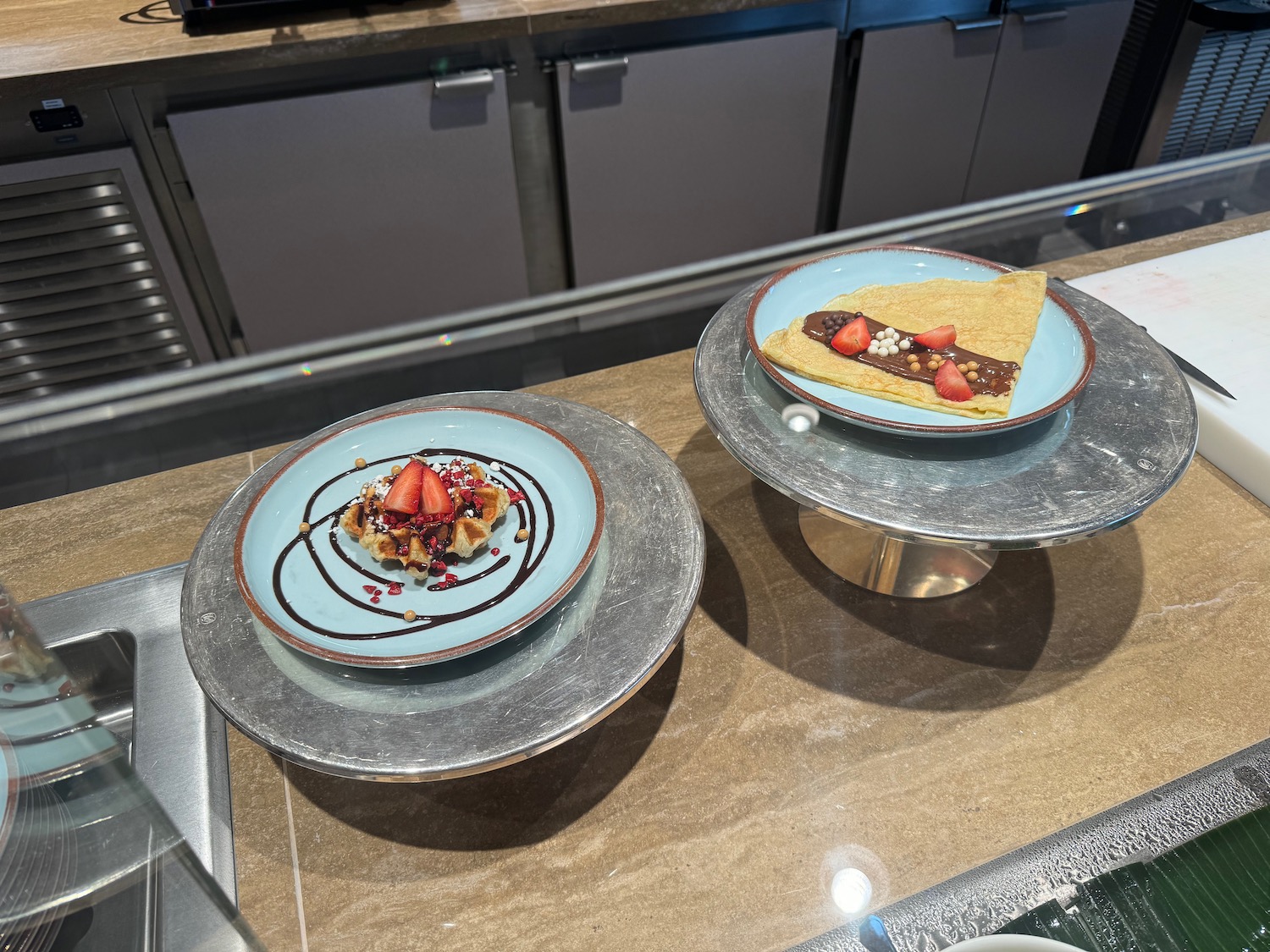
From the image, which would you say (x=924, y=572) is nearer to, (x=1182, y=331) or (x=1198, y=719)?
(x=1198, y=719)

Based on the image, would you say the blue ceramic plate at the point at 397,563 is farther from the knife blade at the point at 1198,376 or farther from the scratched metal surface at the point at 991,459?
the knife blade at the point at 1198,376

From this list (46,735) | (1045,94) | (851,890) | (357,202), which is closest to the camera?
(46,735)

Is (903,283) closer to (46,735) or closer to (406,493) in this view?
(406,493)

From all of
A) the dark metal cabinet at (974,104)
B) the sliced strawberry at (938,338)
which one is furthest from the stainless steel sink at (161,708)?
the dark metal cabinet at (974,104)

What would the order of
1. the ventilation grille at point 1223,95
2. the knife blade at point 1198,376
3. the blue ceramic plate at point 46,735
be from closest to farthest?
the blue ceramic plate at point 46,735 < the knife blade at point 1198,376 < the ventilation grille at point 1223,95

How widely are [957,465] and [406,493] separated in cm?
32

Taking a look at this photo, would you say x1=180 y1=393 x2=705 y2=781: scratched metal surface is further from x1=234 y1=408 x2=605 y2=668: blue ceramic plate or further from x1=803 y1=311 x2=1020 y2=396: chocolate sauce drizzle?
x1=803 y1=311 x2=1020 y2=396: chocolate sauce drizzle

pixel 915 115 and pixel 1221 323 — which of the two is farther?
pixel 915 115

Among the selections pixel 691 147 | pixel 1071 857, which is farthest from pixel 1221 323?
pixel 691 147

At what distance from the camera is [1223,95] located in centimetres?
171

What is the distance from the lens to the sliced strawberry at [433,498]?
0.49 m

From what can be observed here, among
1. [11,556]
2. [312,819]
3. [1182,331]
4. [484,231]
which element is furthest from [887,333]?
[484,231]

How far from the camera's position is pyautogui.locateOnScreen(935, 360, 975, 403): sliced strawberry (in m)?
0.54

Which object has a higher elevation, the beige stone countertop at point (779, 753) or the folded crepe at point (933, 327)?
the folded crepe at point (933, 327)
